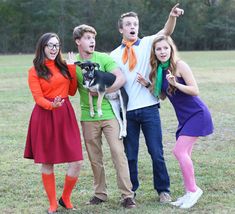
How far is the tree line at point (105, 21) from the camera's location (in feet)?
189

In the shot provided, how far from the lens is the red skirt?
4.86m

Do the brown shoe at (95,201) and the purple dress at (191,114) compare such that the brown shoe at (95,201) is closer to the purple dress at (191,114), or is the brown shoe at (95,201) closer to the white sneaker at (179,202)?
the white sneaker at (179,202)

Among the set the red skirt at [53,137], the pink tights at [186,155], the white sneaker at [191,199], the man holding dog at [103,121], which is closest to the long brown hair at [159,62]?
the man holding dog at [103,121]

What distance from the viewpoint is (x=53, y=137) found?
4.87m

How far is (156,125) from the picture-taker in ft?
17.0

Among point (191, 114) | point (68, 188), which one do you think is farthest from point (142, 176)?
point (191, 114)

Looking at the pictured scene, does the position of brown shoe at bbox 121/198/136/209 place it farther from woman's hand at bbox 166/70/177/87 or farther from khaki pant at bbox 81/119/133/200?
woman's hand at bbox 166/70/177/87

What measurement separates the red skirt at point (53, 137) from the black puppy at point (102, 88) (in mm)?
323

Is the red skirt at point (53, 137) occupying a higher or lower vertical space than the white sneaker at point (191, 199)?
higher

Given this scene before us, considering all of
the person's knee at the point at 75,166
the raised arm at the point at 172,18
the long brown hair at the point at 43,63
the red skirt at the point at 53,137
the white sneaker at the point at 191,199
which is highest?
the raised arm at the point at 172,18

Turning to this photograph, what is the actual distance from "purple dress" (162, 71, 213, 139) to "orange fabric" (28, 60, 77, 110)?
1.01 metres

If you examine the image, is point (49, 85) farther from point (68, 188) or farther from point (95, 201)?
point (95, 201)

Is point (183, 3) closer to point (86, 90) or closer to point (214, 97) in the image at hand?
point (214, 97)

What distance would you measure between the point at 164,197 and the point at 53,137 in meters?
1.38
